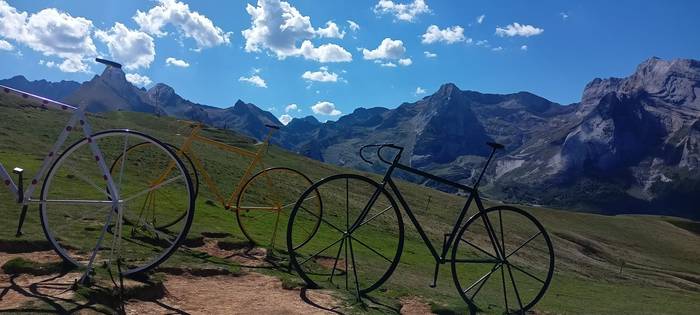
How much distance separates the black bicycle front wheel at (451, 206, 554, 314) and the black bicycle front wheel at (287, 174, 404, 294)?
6.35 ft

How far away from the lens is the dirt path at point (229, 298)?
29.8 feet

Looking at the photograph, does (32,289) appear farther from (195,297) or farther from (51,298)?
(195,297)

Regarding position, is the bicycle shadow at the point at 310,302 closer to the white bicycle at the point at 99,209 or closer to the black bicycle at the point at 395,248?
the black bicycle at the point at 395,248

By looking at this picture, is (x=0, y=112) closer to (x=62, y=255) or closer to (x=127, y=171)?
(x=127, y=171)

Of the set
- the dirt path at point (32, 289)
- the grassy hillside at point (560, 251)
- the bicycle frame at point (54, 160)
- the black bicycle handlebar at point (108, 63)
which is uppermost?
the black bicycle handlebar at point (108, 63)

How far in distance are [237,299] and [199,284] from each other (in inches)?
48.0

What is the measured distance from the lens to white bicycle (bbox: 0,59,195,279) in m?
9.13

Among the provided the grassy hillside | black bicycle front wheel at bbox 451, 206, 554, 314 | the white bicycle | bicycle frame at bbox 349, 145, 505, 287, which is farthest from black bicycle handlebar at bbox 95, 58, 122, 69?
black bicycle front wheel at bbox 451, 206, 554, 314

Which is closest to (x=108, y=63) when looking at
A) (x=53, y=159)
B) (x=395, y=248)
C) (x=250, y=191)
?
(x=53, y=159)

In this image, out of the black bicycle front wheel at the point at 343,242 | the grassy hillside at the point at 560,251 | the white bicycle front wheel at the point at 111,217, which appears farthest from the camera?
the grassy hillside at the point at 560,251

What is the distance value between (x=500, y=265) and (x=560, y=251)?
55.7 m

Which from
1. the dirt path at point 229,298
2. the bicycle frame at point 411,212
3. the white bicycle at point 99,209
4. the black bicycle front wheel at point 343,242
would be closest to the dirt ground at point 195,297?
the dirt path at point 229,298

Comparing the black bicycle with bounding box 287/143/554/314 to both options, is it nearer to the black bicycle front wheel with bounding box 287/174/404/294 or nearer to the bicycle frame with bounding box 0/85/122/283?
the black bicycle front wheel with bounding box 287/174/404/294

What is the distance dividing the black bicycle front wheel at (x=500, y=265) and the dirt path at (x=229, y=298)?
10.9 ft
